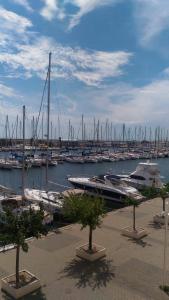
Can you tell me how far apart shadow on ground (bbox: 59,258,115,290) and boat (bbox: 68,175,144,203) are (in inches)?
981

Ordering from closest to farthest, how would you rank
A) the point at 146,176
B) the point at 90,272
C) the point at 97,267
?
the point at 90,272, the point at 97,267, the point at 146,176

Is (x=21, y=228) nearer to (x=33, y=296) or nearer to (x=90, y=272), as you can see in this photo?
(x=33, y=296)

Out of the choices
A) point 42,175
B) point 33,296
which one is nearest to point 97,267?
point 33,296

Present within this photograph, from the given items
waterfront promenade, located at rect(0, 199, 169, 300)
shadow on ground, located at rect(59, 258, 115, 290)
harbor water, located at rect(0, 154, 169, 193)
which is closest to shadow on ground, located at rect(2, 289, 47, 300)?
waterfront promenade, located at rect(0, 199, 169, 300)

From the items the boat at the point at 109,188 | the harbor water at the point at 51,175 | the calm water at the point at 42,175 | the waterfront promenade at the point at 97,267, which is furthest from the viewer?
the calm water at the point at 42,175

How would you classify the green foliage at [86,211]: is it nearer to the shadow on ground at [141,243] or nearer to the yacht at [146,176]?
the shadow on ground at [141,243]

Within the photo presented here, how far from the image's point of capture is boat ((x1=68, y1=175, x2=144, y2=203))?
45312 millimetres

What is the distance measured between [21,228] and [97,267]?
5331 mm

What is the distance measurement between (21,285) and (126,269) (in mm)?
5798

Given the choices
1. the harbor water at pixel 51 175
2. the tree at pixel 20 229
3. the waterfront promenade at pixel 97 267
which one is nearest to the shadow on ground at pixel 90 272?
the waterfront promenade at pixel 97 267

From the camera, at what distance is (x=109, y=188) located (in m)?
46.6

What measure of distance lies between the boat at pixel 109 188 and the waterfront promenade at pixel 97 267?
771 inches

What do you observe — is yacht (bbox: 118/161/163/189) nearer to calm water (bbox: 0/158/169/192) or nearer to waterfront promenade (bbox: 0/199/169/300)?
calm water (bbox: 0/158/169/192)

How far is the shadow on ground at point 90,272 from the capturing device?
16.5 meters
